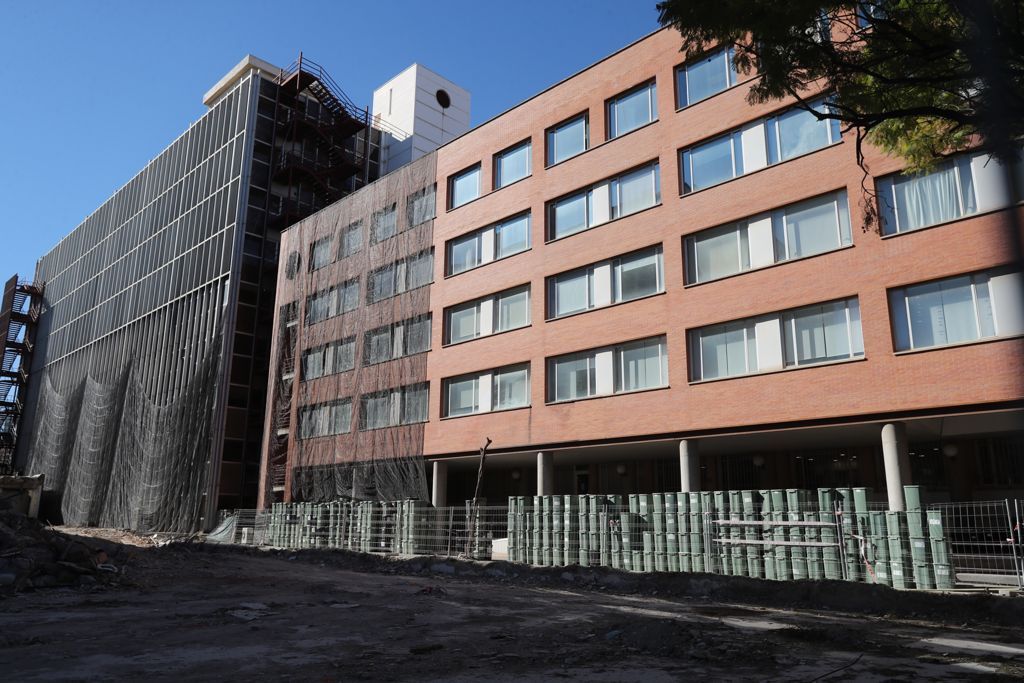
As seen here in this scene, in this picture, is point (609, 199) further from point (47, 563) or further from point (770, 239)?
point (47, 563)

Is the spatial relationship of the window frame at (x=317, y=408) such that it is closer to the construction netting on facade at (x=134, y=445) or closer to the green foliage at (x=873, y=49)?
the construction netting on facade at (x=134, y=445)

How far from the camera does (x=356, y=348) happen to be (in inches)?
1464

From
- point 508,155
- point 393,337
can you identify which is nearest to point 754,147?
point 508,155

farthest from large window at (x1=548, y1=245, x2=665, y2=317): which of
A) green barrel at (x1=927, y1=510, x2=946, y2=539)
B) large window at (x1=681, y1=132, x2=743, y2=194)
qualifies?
green barrel at (x1=927, y1=510, x2=946, y2=539)

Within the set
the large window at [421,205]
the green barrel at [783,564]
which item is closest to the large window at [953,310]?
the green barrel at [783,564]

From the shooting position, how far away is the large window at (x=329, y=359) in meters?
37.7

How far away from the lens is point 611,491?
30.4m

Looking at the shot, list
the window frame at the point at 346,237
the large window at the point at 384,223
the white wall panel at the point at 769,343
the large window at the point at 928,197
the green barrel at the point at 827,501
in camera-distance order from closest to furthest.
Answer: the green barrel at the point at 827,501
the large window at the point at 928,197
the white wall panel at the point at 769,343
the large window at the point at 384,223
the window frame at the point at 346,237

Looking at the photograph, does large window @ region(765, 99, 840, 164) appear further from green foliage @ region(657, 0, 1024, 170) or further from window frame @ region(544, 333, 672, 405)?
green foliage @ region(657, 0, 1024, 170)

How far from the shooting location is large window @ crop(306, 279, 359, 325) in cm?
3850

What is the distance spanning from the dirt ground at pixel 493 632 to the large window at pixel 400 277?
1833 centimetres

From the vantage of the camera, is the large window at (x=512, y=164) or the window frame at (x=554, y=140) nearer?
the window frame at (x=554, y=140)

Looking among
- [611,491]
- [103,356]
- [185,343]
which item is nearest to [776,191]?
[611,491]

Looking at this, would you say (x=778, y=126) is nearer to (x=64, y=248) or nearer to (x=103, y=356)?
(x=103, y=356)
